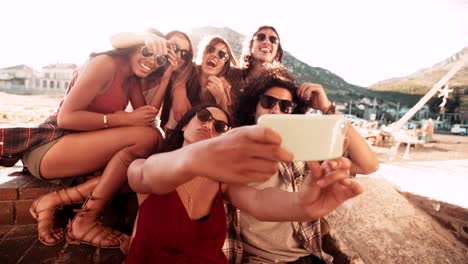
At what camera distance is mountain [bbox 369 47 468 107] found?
179 ft

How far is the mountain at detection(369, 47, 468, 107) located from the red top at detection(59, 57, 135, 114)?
61453 millimetres

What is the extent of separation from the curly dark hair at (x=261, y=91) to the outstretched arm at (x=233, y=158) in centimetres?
128

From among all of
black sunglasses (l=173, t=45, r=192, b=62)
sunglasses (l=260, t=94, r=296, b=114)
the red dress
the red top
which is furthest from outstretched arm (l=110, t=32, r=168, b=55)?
the red dress

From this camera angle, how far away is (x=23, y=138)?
6.96ft

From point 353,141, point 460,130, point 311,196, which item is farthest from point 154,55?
Result: point 460,130

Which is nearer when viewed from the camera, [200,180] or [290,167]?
[200,180]

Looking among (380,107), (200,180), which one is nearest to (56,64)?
(200,180)

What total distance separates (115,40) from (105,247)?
5.48 ft

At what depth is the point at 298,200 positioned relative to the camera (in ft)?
3.93

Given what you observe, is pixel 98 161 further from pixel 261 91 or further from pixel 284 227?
pixel 284 227

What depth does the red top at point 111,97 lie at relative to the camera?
2.24m

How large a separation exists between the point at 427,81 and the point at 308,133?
267 feet

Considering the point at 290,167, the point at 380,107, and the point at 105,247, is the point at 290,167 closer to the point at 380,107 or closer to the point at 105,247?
the point at 105,247

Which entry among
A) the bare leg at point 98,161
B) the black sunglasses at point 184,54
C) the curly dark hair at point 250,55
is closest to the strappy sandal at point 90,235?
the bare leg at point 98,161
